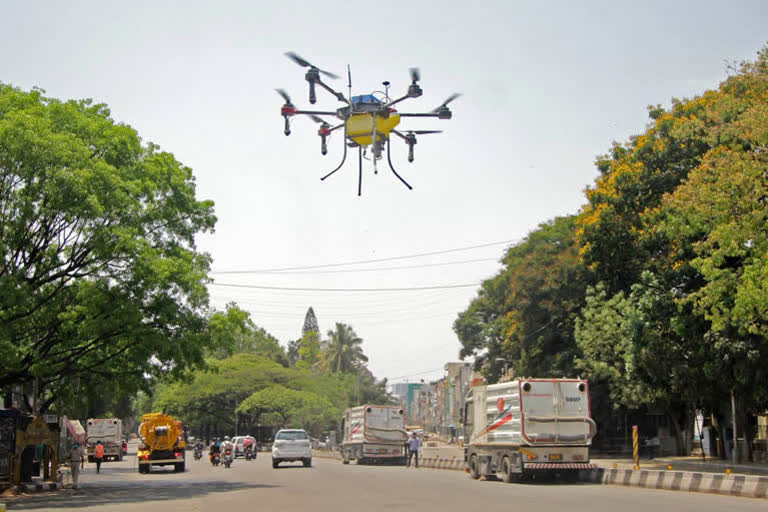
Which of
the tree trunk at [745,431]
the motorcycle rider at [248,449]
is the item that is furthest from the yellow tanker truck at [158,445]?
the tree trunk at [745,431]

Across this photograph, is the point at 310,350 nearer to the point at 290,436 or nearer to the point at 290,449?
the point at 290,436

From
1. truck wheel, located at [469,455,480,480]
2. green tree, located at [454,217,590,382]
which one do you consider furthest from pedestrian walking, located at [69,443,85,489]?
green tree, located at [454,217,590,382]

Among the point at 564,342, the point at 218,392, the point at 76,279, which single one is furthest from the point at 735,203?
the point at 218,392

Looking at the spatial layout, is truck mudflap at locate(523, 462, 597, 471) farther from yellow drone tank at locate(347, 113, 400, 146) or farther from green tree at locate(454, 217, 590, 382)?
green tree at locate(454, 217, 590, 382)

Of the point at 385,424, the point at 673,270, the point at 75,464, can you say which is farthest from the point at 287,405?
the point at 673,270

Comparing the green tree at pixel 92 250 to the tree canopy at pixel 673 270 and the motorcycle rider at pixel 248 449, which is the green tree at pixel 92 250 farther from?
the motorcycle rider at pixel 248 449

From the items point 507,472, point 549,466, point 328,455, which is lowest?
point 328,455
